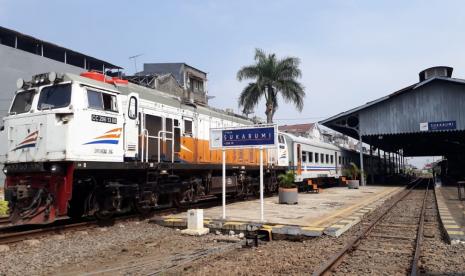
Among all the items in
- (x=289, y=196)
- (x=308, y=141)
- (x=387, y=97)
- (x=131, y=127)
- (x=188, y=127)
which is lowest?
(x=289, y=196)

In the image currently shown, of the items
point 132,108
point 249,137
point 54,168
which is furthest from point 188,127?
point 54,168

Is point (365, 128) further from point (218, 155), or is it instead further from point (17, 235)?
point (17, 235)

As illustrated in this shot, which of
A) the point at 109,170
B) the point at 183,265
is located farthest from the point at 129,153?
the point at 183,265

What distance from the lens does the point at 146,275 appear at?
5961 mm

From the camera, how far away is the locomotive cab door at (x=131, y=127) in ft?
36.3

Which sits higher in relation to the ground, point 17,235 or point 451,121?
point 451,121

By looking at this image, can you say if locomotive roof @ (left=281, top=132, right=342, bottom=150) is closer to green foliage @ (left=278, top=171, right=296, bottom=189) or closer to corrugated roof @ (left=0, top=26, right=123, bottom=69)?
green foliage @ (left=278, top=171, right=296, bottom=189)

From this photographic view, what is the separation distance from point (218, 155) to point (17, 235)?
855 cm

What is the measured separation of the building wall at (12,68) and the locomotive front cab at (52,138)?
66.2 ft

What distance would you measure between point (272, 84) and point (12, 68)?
1943 centimetres

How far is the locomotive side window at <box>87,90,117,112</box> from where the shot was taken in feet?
32.9

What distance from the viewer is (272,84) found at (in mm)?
33250

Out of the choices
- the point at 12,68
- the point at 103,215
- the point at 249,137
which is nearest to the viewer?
the point at 103,215

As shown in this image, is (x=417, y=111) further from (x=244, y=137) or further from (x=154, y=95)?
(x=154, y=95)
